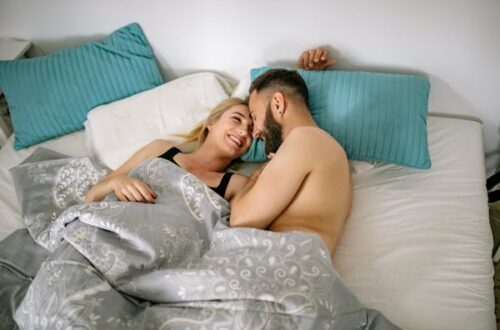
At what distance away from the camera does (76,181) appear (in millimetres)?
1386

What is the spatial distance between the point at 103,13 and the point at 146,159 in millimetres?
707

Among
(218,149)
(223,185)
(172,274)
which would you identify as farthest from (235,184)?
(172,274)

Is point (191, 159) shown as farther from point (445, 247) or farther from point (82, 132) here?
point (445, 247)

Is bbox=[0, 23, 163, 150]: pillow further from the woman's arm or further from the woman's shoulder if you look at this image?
the woman's shoulder

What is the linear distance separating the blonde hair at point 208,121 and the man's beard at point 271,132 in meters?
0.25

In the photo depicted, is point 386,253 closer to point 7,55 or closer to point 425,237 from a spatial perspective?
point 425,237

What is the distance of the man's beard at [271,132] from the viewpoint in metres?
1.23

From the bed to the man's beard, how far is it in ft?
0.84

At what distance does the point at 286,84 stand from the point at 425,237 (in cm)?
61

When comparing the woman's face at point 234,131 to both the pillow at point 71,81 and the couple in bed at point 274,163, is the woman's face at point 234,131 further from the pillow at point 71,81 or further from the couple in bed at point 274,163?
the pillow at point 71,81

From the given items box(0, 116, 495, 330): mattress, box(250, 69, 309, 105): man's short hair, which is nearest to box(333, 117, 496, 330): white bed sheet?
box(0, 116, 495, 330): mattress

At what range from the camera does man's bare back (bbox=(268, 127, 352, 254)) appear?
3.51 feet

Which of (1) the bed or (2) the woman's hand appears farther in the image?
(2) the woman's hand

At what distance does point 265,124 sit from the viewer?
49.9 inches
